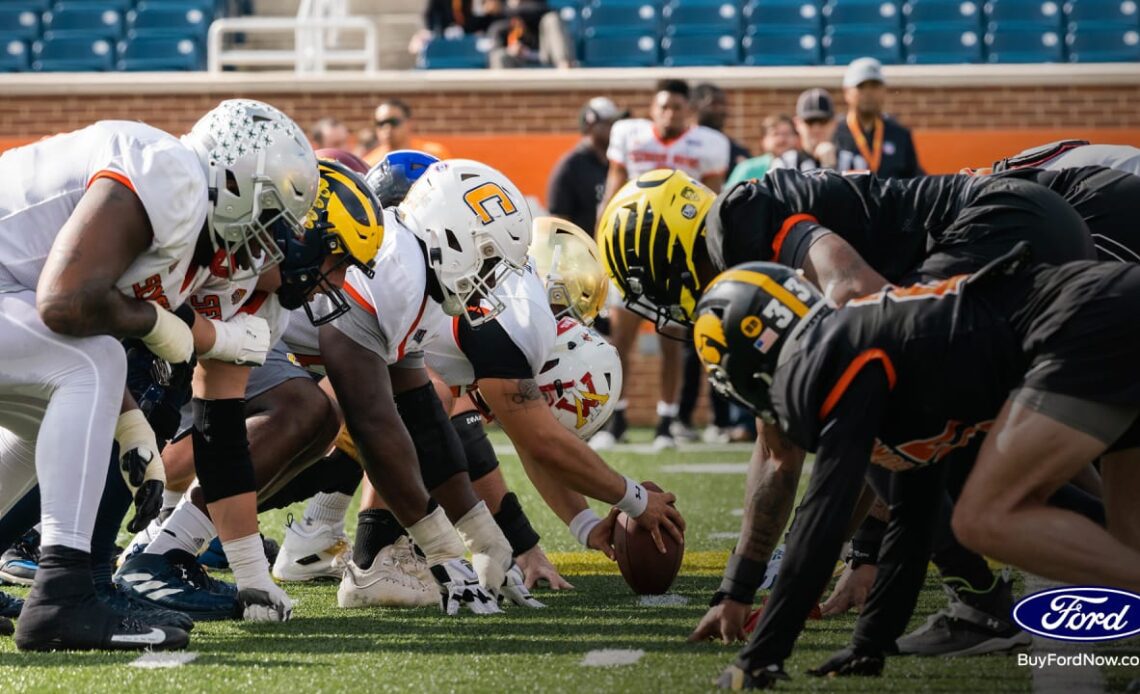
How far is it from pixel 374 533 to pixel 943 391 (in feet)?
7.15

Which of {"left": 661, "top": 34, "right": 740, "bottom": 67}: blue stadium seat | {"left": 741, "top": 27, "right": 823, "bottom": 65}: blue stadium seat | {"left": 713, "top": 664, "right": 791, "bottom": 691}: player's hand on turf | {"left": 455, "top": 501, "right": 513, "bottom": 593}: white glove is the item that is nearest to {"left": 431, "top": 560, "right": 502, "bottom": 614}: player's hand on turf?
{"left": 455, "top": 501, "right": 513, "bottom": 593}: white glove

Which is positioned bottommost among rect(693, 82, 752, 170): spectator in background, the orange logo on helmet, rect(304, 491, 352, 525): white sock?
rect(304, 491, 352, 525): white sock

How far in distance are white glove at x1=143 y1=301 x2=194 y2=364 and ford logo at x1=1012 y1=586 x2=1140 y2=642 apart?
2.22m

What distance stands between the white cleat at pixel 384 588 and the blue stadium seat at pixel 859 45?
8236 mm

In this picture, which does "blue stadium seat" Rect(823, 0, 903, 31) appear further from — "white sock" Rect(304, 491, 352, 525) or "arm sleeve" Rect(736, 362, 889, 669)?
"arm sleeve" Rect(736, 362, 889, 669)

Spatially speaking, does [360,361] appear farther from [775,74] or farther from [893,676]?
[775,74]

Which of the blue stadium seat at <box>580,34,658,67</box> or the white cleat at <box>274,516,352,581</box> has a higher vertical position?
the blue stadium seat at <box>580,34,658,67</box>

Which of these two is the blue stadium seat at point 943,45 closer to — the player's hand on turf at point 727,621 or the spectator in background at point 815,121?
the spectator in background at point 815,121

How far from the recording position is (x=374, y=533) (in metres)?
5.05

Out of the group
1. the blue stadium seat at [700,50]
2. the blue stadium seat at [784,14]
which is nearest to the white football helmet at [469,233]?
the blue stadium seat at [700,50]

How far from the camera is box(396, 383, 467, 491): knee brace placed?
16.0 ft

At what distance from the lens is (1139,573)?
3.42m

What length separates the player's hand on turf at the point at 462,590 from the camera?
469 cm

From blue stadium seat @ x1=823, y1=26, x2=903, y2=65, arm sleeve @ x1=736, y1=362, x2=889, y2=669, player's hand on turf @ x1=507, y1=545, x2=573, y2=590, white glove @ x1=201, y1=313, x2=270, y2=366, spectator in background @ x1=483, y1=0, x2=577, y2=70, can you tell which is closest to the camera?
arm sleeve @ x1=736, y1=362, x2=889, y2=669
